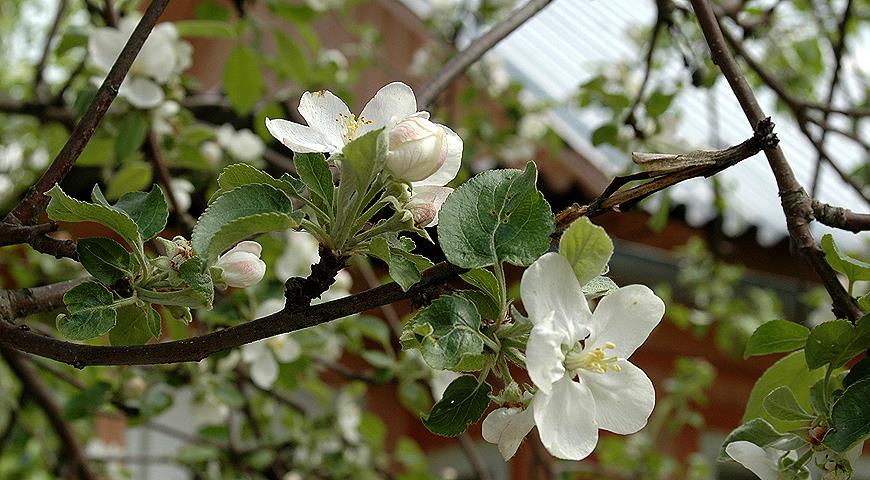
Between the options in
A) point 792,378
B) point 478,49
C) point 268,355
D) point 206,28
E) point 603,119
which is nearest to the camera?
point 792,378

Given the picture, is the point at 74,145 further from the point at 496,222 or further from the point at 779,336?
the point at 779,336

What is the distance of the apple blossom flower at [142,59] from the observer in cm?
108

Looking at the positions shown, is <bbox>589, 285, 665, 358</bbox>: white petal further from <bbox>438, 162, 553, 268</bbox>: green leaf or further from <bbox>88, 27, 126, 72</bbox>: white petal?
<bbox>88, 27, 126, 72</bbox>: white petal

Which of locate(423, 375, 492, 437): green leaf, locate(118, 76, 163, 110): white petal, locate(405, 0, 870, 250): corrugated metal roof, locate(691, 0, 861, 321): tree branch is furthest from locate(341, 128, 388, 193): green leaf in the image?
locate(405, 0, 870, 250): corrugated metal roof

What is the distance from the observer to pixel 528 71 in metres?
3.13

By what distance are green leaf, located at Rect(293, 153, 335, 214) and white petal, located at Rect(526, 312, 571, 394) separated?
120 millimetres

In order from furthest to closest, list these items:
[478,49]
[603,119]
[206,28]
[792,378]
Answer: [603,119]
[206,28]
[478,49]
[792,378]

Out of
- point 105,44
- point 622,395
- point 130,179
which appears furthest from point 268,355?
point 622,395

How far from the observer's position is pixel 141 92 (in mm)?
1089

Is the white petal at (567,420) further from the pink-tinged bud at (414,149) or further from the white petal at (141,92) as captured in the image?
the white petal at (141,92)

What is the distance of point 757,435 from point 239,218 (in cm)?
33

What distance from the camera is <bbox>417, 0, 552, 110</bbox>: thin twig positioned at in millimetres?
869

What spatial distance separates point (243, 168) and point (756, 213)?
2.97 m

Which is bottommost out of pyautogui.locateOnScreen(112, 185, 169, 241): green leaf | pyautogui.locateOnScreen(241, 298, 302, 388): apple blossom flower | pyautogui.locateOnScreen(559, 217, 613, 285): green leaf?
pyautogui.locateOnScreen(241, 298, 302, 388): apple blossom flower
